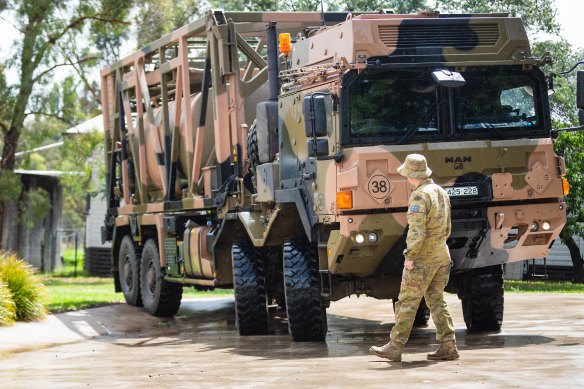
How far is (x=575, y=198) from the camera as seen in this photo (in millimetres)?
26891

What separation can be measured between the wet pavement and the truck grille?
10.6ft

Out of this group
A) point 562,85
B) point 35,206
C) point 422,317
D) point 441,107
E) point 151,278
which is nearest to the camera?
point 441,107

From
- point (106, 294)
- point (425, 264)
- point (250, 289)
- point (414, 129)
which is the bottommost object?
point (106, 294)

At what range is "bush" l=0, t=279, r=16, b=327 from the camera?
1692cm

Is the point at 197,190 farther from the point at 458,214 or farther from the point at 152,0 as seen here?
the point at 152,0

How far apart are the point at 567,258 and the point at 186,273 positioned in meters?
15.3

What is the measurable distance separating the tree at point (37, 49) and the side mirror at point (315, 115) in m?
20.8

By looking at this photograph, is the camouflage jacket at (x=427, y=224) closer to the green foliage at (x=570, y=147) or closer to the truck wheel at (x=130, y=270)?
the truck wheel at (x=130, y=270)

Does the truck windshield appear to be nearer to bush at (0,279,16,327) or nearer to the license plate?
the license plate

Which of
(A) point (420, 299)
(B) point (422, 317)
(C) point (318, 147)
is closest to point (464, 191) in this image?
(C) point (318, 147)

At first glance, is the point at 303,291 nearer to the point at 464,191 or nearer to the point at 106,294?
the point at 464,191

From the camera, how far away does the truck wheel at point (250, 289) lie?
15273 millimetres

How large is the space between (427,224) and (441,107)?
6.95 ft

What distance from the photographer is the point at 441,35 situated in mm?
13000
